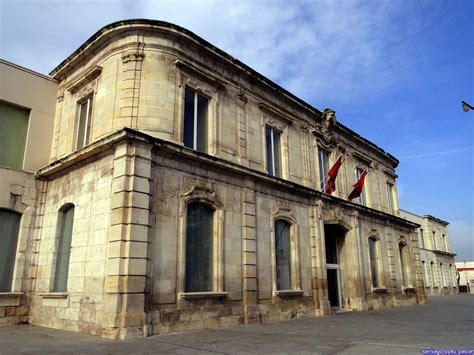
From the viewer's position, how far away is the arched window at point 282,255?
1450 cm

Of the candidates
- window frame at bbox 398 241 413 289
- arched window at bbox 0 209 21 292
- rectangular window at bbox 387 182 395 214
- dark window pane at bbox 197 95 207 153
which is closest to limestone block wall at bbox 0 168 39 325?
arched window at bbox 0 209 21 292

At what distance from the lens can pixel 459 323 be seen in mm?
12117

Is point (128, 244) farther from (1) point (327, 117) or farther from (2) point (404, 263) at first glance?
(2) point (404, 263)

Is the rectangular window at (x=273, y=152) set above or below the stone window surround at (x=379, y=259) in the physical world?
above

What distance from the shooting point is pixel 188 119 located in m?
13.0

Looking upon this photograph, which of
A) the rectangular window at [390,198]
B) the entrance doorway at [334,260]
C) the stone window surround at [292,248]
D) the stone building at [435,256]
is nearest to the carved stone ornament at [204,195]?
the stone window surround at [292,248]

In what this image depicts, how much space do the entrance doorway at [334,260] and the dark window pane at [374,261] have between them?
270 centimetres

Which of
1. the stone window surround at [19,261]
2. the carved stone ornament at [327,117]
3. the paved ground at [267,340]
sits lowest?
the paved ground at [267,340]

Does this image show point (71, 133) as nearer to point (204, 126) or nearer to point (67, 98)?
point (67, 98)

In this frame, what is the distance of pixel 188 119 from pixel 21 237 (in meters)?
6.56

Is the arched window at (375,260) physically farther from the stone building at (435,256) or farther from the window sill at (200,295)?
the stone building at (435,256)

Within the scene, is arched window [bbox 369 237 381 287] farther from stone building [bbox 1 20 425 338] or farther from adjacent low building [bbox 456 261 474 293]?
adjacent low building [bbox 456 261 474 293]

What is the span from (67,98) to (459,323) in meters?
15.1

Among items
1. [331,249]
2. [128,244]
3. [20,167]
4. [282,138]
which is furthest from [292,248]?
[20,167]
